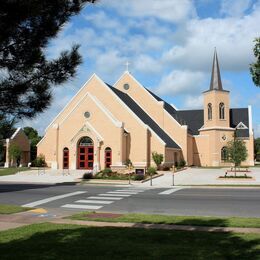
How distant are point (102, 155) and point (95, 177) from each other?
37.7 ft

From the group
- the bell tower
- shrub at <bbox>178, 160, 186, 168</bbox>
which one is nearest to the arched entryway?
shrub at <bbox>178, 160, 186, 168</bbox>

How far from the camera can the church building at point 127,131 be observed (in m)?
45.0

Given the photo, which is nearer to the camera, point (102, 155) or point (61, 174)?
point (61, 174)

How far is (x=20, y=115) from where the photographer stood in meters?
7.18

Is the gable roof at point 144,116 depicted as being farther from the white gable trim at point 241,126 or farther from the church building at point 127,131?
the white gable trim at point 241,126

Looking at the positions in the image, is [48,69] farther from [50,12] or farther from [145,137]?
[145,137]

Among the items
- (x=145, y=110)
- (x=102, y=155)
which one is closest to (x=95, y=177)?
(x=102, y=155)

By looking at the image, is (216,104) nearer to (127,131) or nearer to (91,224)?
(127,131)

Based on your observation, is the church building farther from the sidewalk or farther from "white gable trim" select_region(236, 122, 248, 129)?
the sidewalk

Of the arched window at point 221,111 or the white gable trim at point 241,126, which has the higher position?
the arched window at point 221,111

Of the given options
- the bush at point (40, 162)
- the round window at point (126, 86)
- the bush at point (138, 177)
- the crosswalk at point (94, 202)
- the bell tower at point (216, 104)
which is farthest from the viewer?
the bell tower at point (216, 104)

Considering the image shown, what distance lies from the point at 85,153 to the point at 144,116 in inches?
399

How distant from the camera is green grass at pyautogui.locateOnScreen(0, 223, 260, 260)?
7.71 metres

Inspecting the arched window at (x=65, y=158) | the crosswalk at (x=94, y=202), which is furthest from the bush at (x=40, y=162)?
the crosswalk at (x=94, y=202)
